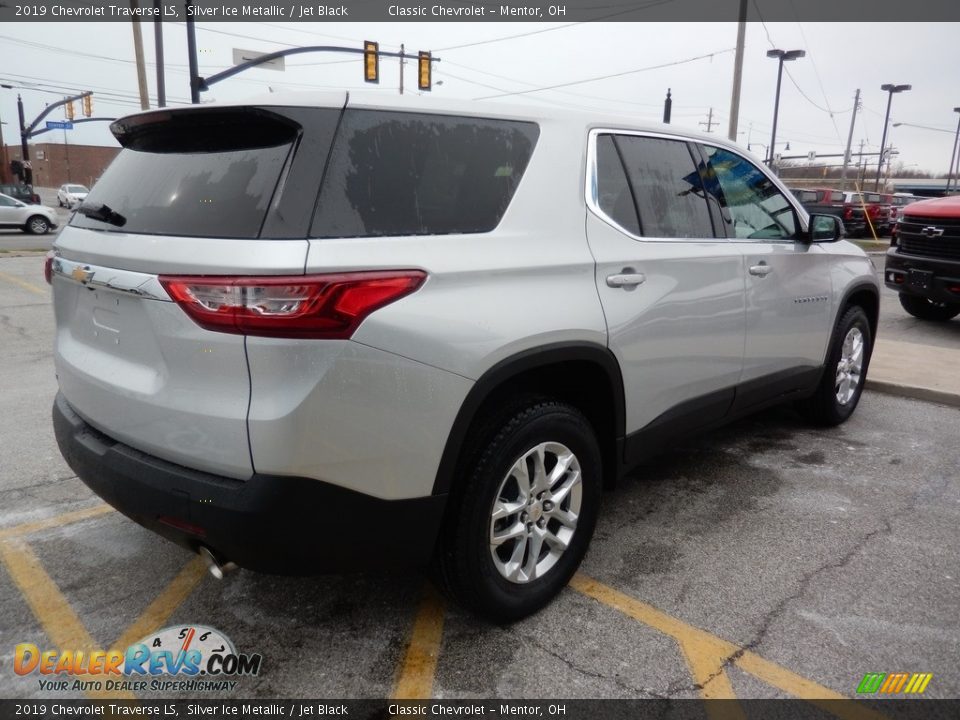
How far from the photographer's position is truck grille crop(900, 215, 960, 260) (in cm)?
784

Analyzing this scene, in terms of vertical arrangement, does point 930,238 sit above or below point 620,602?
above

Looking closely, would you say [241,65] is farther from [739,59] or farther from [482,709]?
[482,709]

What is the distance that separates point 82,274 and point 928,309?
1007 centimetres

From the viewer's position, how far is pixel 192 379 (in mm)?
2000

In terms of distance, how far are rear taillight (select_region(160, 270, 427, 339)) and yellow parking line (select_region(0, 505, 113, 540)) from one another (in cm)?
198

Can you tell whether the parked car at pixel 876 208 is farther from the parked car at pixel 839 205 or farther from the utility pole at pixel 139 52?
the utility pole at pixel 139 52

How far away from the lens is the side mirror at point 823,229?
4.04 m

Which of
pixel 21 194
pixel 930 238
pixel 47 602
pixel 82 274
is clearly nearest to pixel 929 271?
pixel 930 238

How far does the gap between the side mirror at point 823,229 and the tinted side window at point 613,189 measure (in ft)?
5.35

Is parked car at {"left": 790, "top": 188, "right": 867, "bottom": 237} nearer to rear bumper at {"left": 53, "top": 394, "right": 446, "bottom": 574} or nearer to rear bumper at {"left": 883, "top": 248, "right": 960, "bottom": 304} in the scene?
rear bumper at {"left": 883, "top": 248, "right": 960, "bottom": 304}

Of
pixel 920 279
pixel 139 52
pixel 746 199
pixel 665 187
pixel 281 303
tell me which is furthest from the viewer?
pixel 139 52

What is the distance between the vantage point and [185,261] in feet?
6.49

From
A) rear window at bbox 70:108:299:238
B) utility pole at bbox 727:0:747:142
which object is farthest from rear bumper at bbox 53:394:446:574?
utility pole at bbox 727:0:747:142

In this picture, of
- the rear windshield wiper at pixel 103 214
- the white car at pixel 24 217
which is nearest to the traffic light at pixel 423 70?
the white car at pixel 24 217
